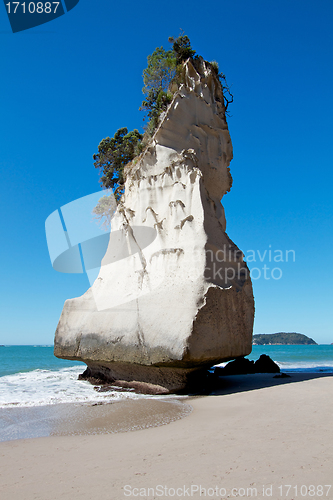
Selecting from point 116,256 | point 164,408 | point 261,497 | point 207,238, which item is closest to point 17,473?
point 261,497

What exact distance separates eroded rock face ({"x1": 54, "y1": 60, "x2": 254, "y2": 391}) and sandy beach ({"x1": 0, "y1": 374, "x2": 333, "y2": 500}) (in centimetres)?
216

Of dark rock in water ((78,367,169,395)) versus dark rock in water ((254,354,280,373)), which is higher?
dark rock in water ((78,367,169,395))

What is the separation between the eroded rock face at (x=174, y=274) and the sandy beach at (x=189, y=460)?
2155 mm

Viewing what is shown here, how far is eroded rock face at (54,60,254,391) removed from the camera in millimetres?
6621

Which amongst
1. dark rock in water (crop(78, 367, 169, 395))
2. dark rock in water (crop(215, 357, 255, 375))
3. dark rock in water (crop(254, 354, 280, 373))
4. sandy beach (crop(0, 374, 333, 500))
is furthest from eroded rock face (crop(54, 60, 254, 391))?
dark rock in water (crop(254, 354, 280, 373))

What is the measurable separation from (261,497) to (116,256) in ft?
25.1

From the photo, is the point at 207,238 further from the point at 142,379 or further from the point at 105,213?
the point at 105,213

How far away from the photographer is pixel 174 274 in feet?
24.3

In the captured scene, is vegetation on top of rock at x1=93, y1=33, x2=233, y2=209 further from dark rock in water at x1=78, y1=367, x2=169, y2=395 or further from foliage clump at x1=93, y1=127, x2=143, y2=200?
dark rock in water at x1=78, y1=367, x2=169, y2=395

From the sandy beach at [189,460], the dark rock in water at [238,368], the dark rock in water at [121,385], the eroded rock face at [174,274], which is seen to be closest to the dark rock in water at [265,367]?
the dark rock in water at [238,368]

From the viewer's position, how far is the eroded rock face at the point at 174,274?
662cm

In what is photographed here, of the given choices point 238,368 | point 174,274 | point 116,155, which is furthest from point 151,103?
point 238,368

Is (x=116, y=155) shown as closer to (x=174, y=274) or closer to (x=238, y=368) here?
(x=174, y=274)

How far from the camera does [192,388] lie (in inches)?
271
